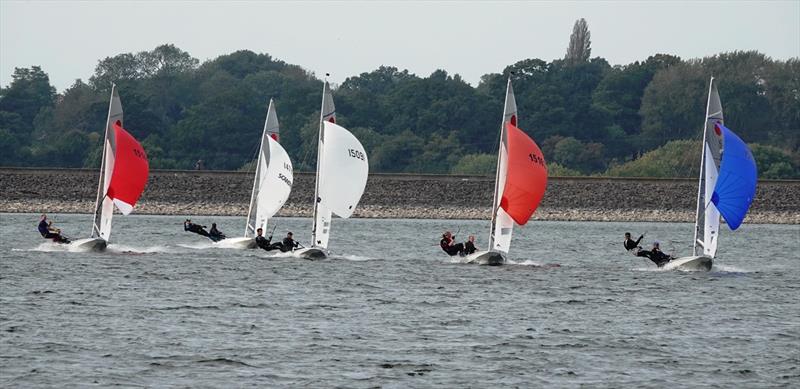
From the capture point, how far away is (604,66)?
551 ft

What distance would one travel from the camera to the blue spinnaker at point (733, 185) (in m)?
40.7

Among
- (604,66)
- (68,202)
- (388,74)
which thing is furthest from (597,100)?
(68,202)

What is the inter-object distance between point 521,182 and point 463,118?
90612 mm

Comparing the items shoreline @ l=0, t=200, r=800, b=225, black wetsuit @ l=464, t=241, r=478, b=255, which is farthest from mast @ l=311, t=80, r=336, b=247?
shoreline @ l=0, t=200, r=800, b=225

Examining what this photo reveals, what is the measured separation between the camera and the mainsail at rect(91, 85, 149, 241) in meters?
46.2

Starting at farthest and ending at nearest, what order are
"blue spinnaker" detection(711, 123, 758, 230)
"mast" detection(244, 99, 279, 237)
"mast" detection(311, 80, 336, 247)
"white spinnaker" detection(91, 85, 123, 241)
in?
"mast" detection(244, 99, 279, 237), "white spinnaker" detection(91, 85, 123, 241), "mast" detection(311, 80, 336, 247), "blue spinnaker" detection(711, 123, 758, 230)

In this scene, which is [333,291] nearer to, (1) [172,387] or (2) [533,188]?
(2) [533,188]

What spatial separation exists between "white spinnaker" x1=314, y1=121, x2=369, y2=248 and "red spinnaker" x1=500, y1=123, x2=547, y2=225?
5074 millimetres

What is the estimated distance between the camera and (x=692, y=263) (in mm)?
42781

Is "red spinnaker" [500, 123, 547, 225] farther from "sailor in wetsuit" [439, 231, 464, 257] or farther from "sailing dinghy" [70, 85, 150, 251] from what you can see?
"sailing dinghy" [70, 85, 150, 251]

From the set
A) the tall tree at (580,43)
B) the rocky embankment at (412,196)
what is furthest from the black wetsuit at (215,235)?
the tall tree at (580,43)

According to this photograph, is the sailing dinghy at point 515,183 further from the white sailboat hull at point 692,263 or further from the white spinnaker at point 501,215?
the white sailboat hull at point 692,263

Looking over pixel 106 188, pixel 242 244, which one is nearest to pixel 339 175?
pixel 106 188

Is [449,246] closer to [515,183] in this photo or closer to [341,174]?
[515,183]
